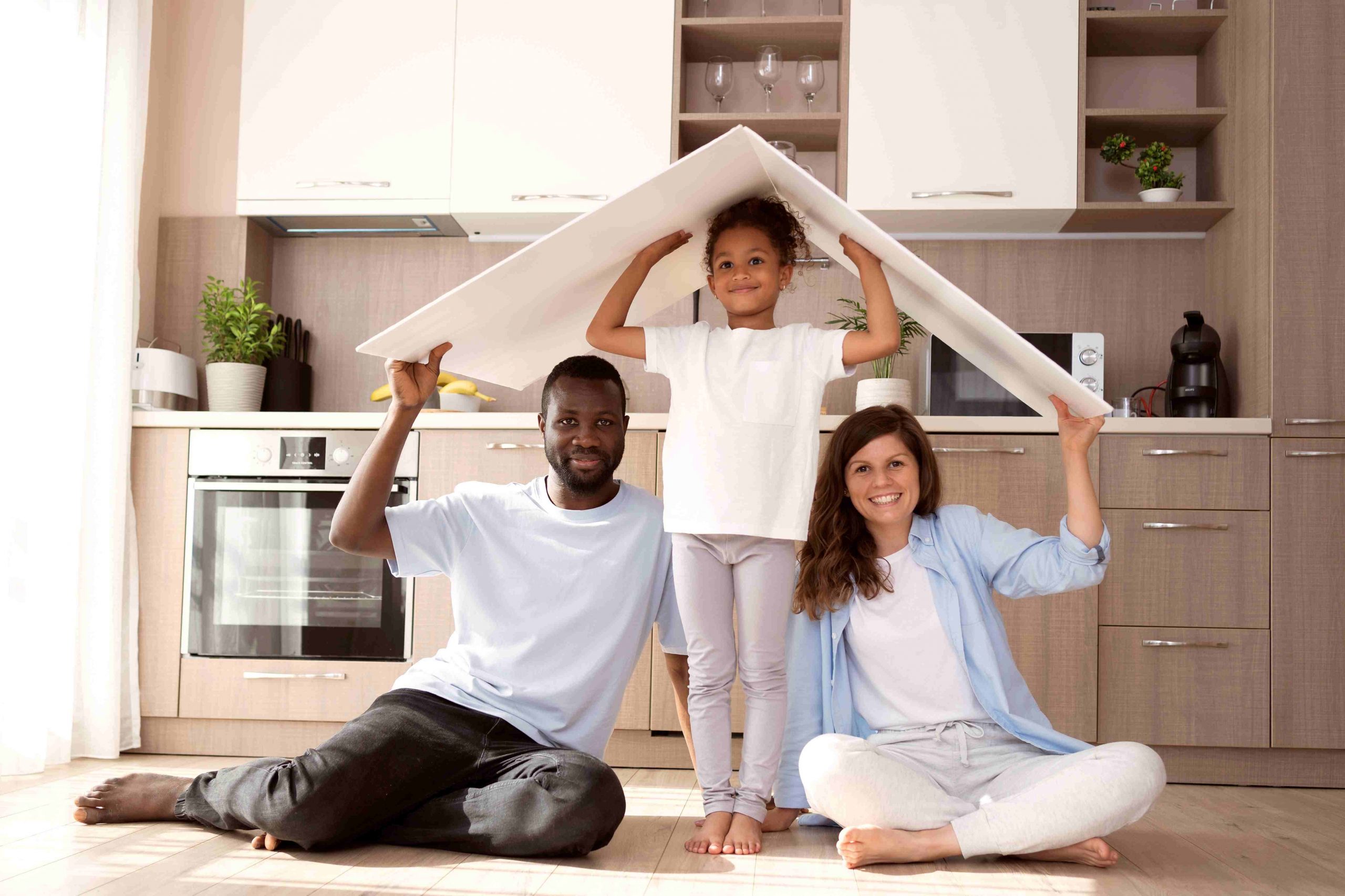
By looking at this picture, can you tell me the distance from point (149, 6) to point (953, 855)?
3008mm

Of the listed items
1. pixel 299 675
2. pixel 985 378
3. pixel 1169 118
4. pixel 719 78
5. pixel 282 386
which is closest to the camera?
pixel 299 675

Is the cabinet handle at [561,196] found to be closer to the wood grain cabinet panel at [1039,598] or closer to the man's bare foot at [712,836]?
the wood grain cabinet panel at [1039,598]

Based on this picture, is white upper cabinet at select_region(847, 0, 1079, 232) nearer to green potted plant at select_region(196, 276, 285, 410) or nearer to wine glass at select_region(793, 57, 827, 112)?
wine glass at select_region(793, 57, 827, 112)

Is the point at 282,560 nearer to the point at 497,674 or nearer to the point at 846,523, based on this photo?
the point at 497,674

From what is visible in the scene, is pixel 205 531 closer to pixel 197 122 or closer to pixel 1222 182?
pixel 197 122

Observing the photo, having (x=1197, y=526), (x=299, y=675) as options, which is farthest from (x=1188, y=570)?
(x=299, y=675)

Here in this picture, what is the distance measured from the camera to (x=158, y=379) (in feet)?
10.5

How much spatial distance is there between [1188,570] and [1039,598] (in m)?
0.39

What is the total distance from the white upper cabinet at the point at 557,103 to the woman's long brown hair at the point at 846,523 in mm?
1375

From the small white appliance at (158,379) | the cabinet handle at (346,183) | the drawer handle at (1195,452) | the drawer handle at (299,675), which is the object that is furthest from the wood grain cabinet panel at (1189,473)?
the small white appliance at (158,379)

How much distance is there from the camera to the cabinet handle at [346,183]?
11.0ft

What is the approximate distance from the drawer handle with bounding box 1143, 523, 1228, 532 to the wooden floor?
0.85 meters

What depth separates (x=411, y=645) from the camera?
296cm

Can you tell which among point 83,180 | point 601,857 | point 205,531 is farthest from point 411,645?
point 83,180
